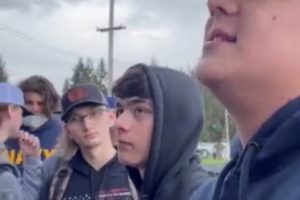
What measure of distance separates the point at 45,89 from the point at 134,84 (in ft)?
8.20

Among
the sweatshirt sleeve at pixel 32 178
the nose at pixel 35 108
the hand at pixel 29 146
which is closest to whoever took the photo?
the sweatshirt sleeve at pixel 32 178

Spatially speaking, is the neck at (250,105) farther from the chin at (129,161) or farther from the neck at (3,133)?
the neck at (3,133)

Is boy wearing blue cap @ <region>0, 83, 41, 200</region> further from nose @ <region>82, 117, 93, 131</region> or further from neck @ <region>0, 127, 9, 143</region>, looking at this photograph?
nose @ <region>82, 117, 93, 131</region>

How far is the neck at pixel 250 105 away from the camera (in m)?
1.13

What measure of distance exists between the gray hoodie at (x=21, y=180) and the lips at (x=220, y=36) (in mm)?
2211

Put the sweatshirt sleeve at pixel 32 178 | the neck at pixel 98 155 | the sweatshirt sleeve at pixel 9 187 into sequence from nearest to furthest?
the sweatshirt sleeve at pixel 9 187 → the neck at pixel 98 155 → the sweatshirt sleeve at pixel 32 178

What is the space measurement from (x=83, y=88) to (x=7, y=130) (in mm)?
506

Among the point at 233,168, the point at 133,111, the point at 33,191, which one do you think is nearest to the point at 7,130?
the point at 33,191

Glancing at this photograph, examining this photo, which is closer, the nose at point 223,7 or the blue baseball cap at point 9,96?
the nose at point 223,7

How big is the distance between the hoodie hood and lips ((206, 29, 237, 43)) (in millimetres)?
1251

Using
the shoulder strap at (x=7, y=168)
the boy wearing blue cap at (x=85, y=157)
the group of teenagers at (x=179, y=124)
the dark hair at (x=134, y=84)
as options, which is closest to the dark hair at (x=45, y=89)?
the group of teenagers at (x=179, y=124)

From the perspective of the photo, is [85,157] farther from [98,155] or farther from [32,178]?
[32,178]

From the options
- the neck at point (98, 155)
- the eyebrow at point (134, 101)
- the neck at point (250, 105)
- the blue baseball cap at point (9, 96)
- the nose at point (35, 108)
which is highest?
the neck at point (250, 105)

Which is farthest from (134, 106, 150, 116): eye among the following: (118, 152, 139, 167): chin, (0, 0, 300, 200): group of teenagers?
(118, 152, 139, 167): chin
